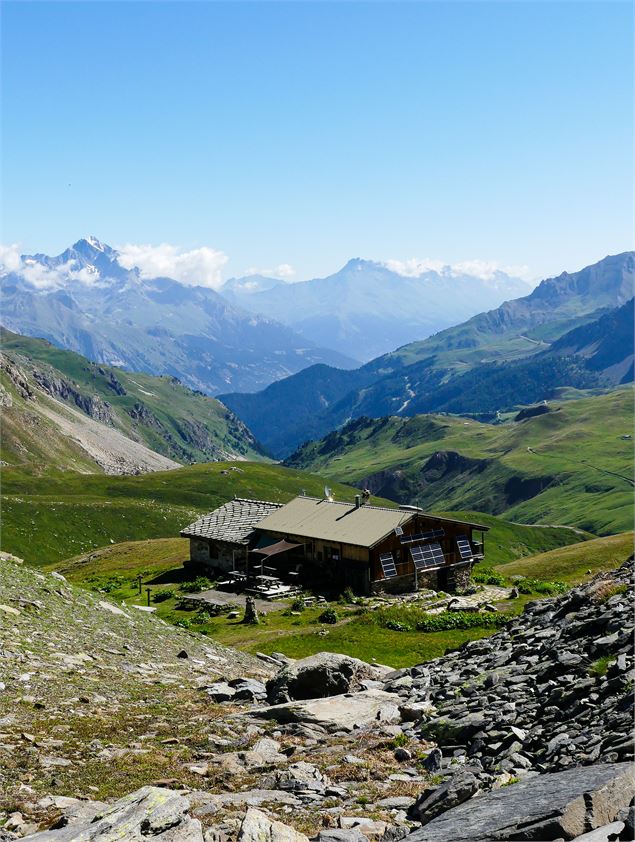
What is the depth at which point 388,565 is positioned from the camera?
73.2m

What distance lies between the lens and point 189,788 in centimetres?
1867

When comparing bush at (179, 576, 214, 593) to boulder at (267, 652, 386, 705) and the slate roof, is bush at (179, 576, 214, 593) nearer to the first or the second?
the slate roof

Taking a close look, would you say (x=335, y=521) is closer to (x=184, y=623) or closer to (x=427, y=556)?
(x=427, y=556)

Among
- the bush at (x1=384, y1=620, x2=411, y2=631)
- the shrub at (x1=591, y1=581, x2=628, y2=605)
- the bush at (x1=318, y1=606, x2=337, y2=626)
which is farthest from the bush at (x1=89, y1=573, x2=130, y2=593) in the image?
the shrub at (x1=591, y1=581, x2=628, y2=605)

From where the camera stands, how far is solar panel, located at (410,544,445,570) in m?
75.2

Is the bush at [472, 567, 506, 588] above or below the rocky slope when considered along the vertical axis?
below

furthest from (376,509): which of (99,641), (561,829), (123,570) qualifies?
(561,829)

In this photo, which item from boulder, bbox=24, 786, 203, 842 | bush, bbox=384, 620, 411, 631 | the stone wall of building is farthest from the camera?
the stone wall of building

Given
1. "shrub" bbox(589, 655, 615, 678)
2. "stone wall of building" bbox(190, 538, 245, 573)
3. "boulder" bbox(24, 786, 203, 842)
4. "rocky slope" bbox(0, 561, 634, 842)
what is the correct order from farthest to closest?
"stone wall of building" bbox(190, 538, 245, 573) → "shrub" bbox(589, 655, 615, 678) → "rocky slope" bbox(0, 561, 634, 842) → "boulder" bbox(24, 786, 203, 842)

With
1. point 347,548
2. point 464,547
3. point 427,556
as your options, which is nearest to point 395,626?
point 347,548

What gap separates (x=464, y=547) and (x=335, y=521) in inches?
502

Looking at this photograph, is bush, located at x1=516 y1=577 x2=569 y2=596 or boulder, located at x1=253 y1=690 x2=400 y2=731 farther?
bush, located at x1=516 y1=577 x2=569 y2=596

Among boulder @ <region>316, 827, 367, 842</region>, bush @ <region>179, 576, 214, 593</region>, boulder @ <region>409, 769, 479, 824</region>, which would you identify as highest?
boulder @ <region>316, 827, 367, 842</region>

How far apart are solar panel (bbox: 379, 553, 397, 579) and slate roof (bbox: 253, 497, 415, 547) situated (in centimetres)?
199
